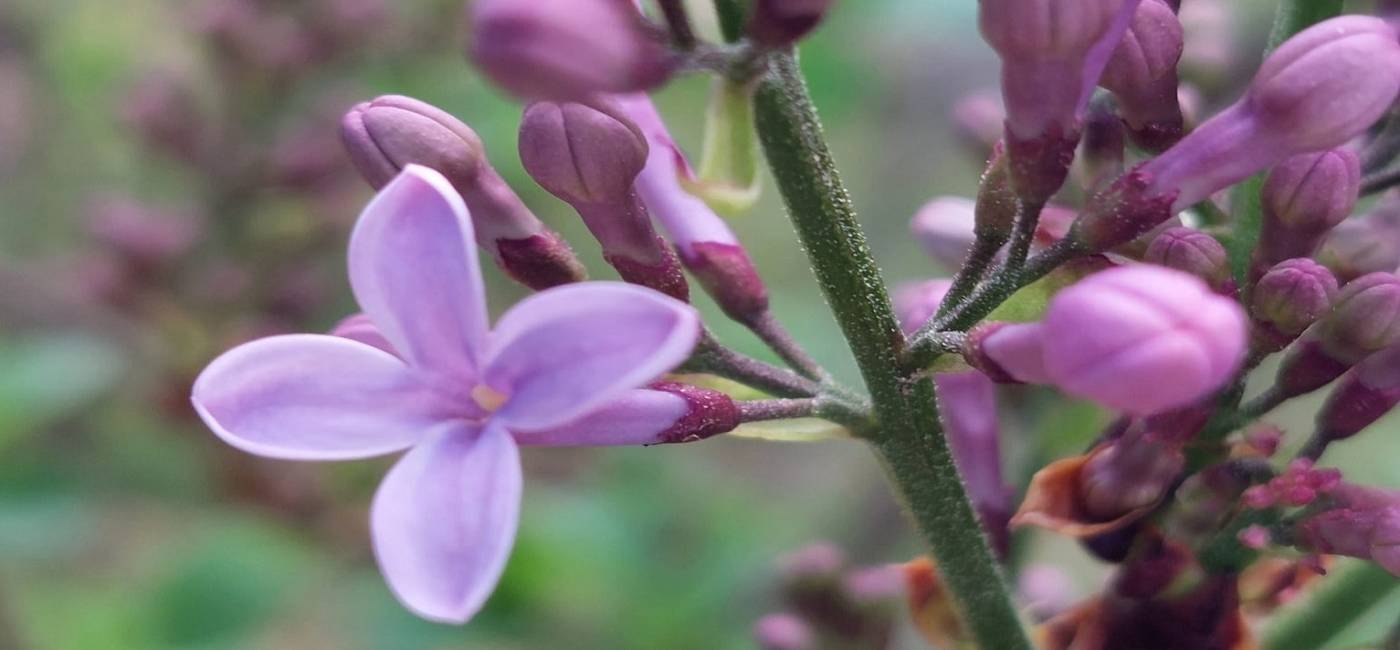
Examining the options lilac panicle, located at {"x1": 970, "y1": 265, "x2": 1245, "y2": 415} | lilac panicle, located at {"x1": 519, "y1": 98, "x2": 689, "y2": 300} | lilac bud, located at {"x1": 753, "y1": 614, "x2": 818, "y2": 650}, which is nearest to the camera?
lilac panicle, located at {"x1": 970, "y1": 265, "x2": 1245, "y2": 415}

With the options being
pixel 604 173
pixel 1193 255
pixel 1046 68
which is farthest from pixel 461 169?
pixel 1193 255

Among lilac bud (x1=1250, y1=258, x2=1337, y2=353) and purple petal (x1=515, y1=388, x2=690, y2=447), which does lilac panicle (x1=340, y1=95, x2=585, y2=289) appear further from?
lilac bud (x1=1250, y1=258, x2=1337, y2=353)

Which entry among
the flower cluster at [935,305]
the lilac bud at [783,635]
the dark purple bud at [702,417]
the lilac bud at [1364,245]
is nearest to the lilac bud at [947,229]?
the flower cluster at [935,305]

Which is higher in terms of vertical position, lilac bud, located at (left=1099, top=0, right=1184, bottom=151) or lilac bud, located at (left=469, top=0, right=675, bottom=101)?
lilac bud, located at (left=469, top=0, right=675, bottom=101)

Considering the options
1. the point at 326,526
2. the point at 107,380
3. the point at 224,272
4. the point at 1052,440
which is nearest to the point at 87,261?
the point at 107,380

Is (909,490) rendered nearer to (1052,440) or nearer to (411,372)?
(411,372)

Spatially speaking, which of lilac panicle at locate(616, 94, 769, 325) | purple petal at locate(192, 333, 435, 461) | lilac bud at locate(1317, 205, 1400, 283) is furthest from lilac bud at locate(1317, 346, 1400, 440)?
purple petal at locate(192, 333, 435, 461)
